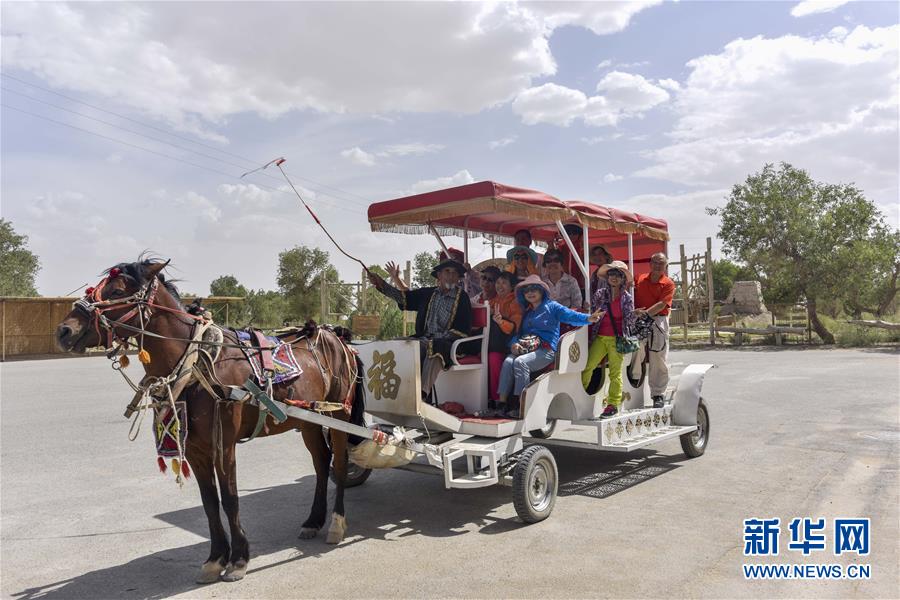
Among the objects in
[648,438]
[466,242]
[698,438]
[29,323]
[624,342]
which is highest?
[466,242]

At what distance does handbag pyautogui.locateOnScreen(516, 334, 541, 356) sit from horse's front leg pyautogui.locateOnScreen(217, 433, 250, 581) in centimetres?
281

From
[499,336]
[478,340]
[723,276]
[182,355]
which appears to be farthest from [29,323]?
[723,276]

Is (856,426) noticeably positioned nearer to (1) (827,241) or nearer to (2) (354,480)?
(2) (354,480)

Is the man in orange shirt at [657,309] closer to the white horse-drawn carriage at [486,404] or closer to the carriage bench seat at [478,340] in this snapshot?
the white horse-drawn carriage at [486,404]

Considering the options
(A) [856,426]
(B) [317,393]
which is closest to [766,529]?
(B) [317,393]

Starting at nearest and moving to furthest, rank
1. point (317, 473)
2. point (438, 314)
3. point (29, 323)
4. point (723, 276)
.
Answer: point (317, 473)
point (438, 314)
point (29, 323)
point (723, 276)

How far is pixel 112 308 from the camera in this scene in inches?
167

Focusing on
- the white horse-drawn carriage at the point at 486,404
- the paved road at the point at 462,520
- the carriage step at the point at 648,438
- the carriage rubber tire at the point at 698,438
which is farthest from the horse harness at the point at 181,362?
the carriage rubber tire at the point at 698,438

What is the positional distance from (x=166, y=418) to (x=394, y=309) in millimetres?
18104

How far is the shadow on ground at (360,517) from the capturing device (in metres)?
4.56

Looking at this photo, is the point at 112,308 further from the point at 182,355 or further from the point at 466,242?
the point at 466,242

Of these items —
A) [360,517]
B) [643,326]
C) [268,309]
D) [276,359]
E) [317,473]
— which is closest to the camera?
[276,359]

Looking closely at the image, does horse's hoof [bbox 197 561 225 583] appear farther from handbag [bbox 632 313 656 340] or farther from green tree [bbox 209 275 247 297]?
green tree [bbox 209 275 247 297]

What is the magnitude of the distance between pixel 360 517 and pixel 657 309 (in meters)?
3.86
